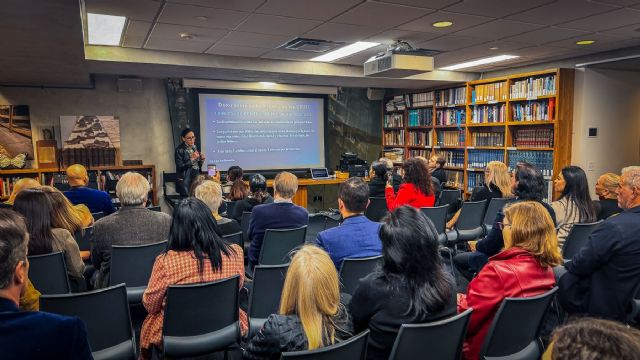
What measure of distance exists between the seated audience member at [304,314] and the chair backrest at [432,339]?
0.23 m

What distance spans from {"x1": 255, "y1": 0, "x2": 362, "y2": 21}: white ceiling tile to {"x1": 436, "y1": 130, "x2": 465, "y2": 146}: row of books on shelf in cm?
461

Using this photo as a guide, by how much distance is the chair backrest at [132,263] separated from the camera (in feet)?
8.58

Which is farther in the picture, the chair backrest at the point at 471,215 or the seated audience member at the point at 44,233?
the chair backrest at the point at 471,215

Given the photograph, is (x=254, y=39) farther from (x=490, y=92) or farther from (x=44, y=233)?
(x=490, y=92)

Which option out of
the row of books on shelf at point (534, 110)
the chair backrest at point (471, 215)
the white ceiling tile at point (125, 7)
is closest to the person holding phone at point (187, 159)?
the white ceiling tile at point (125, 7)

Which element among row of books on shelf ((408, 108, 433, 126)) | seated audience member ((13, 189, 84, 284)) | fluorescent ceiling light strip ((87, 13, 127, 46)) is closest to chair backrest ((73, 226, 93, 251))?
seated audience member ((13, 189, 84, 284))

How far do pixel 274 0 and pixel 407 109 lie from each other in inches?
231

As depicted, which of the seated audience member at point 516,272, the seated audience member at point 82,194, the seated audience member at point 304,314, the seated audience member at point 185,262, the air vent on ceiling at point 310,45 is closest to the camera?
the seated audience member at point 304,314

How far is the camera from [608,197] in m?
3.67

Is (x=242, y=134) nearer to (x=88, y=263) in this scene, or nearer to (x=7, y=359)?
(x=88, y=263)

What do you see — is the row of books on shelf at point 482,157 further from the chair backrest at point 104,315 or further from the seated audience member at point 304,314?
the chair backrest at point 104,315

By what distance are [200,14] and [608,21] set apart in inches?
156

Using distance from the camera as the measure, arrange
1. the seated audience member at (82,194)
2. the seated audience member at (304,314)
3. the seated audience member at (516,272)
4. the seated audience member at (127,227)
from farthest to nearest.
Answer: the seated audience member at (82,194), the seated audience member at (127,227), the seated audience member at (516,272), the seated audience member at (304,314)

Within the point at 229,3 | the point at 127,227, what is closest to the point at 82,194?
the point at 127,227
